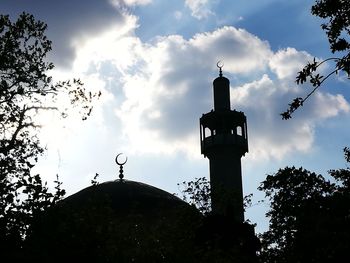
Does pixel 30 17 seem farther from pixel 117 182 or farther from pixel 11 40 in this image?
pixel 117 182

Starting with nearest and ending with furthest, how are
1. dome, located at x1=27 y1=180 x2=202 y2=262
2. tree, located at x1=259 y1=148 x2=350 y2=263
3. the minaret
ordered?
dome, located at x1=27 y1=180 x2=202 y2=262, tree, located at x1=259 y1=148 x2=350 y2=263, the minaret

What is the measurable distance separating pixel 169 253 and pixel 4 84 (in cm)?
819

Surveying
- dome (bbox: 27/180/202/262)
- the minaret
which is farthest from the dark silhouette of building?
the minaret

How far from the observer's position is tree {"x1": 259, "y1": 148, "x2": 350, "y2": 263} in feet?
90.6

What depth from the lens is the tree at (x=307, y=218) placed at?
27.6m

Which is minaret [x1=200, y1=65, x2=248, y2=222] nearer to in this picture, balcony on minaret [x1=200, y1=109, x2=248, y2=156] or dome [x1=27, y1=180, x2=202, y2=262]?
balcony on minaret [x1=200, y1=109, x2=248, y2=156]

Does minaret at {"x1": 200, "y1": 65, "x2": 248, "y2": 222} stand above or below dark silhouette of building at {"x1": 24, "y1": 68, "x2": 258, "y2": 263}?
above

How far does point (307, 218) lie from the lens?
30312mm

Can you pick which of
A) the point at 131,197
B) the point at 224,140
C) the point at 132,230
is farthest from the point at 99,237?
the point at 224,140

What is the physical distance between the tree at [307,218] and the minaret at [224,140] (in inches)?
347

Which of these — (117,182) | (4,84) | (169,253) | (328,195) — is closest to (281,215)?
(328,195)

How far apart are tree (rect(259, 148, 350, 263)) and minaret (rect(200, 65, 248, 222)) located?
28.9 feet

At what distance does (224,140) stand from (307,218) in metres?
15.7

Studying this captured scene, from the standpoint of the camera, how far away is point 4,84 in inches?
805
